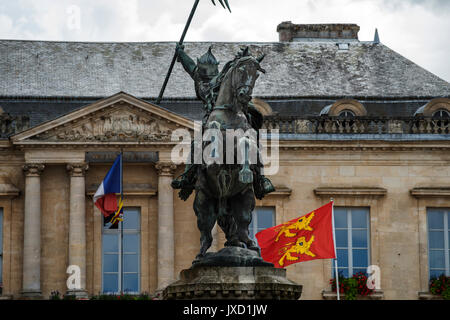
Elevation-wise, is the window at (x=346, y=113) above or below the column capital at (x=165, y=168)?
above

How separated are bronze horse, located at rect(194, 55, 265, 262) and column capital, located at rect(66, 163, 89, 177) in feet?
78.2

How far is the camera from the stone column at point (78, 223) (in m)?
39.2

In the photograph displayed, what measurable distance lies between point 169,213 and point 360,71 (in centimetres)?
866

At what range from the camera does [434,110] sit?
41344 millimetres

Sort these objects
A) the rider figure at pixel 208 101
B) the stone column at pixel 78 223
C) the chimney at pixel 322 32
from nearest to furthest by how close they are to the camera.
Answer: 1. the rider figure at pixel 208 101
2. the stone column at pixel 78 223
3. the chimney at pixel 322 32

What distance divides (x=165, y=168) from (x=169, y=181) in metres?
0.41

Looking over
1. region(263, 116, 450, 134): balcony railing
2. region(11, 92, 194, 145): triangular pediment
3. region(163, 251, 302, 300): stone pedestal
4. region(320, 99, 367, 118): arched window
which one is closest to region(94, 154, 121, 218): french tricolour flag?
region(11, 92, 194, 145): triangular pediment

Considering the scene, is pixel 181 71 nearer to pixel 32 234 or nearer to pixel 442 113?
pixel 32 234

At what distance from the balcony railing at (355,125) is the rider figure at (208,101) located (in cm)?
2375

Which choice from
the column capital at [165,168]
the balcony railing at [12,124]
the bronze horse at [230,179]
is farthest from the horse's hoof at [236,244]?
the balcony railing at [12,124]

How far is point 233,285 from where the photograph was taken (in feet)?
49.0

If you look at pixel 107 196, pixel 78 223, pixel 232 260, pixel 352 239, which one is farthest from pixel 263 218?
pixel 232 260

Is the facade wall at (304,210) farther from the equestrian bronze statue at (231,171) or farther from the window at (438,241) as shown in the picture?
the equestrian bronze statue at (231,171)
